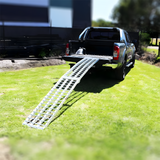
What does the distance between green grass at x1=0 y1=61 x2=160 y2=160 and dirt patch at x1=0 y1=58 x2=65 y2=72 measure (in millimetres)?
2796

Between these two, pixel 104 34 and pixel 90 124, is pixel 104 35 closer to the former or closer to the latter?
pixel 104 34

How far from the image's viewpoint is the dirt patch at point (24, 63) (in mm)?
8933

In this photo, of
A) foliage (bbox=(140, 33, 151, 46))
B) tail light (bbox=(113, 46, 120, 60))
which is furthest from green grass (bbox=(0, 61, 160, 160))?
foliage (bbox=(140, 33, 151, 46))

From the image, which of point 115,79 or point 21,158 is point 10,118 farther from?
point 115,79

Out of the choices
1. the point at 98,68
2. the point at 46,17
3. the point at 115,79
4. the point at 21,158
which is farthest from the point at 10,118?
the point at 46,17

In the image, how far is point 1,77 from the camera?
745 cm

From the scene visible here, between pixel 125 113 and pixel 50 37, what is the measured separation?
29.6ft

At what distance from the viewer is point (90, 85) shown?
6523mm

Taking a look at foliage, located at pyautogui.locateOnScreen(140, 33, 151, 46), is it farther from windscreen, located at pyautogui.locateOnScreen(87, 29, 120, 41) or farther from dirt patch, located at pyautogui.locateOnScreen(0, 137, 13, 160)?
dirt patch, located at pyautogui.locateOnScreen(0, 137, 13, 160)

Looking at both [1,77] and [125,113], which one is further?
[1,77]

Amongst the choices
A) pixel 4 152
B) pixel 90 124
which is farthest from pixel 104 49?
pixel 4 152

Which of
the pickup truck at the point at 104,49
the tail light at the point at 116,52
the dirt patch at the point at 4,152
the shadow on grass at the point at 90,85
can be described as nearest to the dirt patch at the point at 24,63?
the pickup truck at the point at 104,49

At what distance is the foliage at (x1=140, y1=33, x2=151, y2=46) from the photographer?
1628 cm

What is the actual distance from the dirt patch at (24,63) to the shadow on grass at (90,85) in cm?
333
